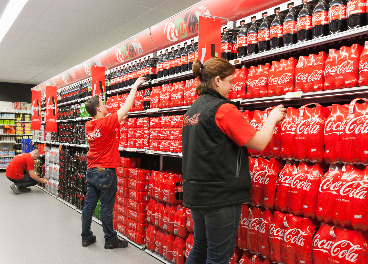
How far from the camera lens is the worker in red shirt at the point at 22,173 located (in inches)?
319

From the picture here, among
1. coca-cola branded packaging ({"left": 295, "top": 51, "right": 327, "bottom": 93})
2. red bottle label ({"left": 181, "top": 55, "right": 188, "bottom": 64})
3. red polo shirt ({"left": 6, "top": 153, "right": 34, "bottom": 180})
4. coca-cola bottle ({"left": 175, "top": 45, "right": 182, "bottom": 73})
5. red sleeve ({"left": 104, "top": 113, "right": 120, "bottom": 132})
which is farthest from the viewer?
red polo shirt ({"left": 6, "top": 153, "right": 34, "bottom": 180})

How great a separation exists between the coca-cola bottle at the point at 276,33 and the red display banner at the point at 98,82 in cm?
338

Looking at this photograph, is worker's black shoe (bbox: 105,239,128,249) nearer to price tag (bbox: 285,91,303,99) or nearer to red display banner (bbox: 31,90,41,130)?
price tag (bbox: 285,91,303,99)

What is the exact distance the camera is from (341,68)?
2092mm

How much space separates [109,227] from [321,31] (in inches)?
130

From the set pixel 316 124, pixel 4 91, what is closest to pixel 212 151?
pixel 316 124

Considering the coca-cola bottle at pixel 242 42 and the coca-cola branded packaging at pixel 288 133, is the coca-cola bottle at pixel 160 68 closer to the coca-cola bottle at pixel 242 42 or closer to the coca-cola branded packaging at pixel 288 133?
the coca-cola bottle at pixel 242 42

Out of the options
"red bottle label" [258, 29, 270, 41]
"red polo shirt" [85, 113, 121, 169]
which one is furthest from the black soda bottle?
"red bottle label" [258, 29, 270, 41]

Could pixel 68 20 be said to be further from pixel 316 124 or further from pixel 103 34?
pixel 316 124

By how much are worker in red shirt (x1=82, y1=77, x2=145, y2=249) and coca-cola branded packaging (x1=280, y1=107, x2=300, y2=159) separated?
2.13 meters

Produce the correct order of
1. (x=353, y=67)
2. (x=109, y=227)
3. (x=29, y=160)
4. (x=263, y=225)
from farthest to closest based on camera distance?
1. (x=29, y=160)
2. (x=109, y=227)
3. (x=263, y=225)
4. (x=353, y=67)

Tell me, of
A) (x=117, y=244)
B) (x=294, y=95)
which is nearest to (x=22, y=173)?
(x=117, y=244)

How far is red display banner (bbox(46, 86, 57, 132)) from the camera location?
742 centimetres

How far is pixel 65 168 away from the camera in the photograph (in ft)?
22.9
